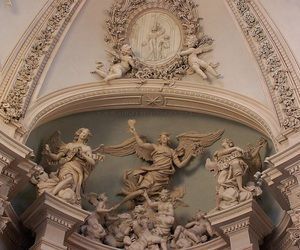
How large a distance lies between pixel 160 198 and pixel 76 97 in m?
2.16

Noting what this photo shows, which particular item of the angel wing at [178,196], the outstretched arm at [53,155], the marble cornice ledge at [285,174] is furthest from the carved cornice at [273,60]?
the outstretched arm at [53,155]

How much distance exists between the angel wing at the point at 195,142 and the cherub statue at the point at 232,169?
0.45 meters

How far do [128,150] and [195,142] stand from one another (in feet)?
3.82

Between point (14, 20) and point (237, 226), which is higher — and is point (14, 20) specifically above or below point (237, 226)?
above

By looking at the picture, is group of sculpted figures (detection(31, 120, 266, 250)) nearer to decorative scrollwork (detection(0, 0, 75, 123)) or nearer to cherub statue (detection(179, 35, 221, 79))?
decorative scrollwork (detection(0, 0, 75, 123))

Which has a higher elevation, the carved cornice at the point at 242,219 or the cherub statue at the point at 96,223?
the cherub statue at the point at 96,223

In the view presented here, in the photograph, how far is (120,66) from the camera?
10.6 meters

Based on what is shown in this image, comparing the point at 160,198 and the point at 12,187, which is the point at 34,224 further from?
the point at 160,198

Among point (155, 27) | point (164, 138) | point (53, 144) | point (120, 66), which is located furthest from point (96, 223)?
point (155, 27)

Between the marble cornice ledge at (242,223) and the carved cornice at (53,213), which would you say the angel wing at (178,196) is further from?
the carved cornice at (53,213)

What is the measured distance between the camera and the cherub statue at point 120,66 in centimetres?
1051

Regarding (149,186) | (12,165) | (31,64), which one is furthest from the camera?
(149,186)

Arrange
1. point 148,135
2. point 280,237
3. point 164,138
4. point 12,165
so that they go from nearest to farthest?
point 12,165 → point 280,237 → point 164,138 → point 148,135

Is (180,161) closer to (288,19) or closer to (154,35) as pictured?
(154,35)
